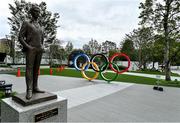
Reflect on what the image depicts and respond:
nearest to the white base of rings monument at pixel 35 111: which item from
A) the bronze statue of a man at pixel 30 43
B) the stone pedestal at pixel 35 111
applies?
the stone pedestal at pixel 35 111

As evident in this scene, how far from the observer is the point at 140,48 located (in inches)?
1089

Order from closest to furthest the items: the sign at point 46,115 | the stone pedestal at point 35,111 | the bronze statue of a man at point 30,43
Answer: the stone pedestal at point 35,111, the sign at point 46,115, the bronze statue of a man at point 30,43

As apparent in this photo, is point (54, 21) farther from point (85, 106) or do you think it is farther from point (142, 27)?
point (85, 106)

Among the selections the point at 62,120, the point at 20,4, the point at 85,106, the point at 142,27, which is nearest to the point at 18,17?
the point at 20,4

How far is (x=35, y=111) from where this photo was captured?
9.89 feet

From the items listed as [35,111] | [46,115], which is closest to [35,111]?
[35,111]

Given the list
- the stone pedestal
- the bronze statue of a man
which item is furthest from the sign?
the bronze statue of a man

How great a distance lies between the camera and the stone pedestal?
2.88m

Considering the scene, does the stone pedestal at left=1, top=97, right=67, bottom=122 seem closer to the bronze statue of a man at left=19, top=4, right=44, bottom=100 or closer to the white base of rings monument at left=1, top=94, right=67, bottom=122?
the white base of rings monument at left=1, top=94, right=67, bottom=122

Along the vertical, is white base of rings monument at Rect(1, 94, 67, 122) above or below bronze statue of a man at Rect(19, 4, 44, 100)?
below

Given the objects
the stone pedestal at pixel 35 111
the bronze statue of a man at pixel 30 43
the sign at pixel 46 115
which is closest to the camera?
the stone pedestal at pixel 35 111

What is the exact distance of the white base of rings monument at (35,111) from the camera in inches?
113

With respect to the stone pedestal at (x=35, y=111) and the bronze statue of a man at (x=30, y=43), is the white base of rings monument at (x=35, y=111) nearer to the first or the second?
the stone pedestal at (x=35, y=111)

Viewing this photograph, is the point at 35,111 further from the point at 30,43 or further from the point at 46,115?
the point at 30,43
